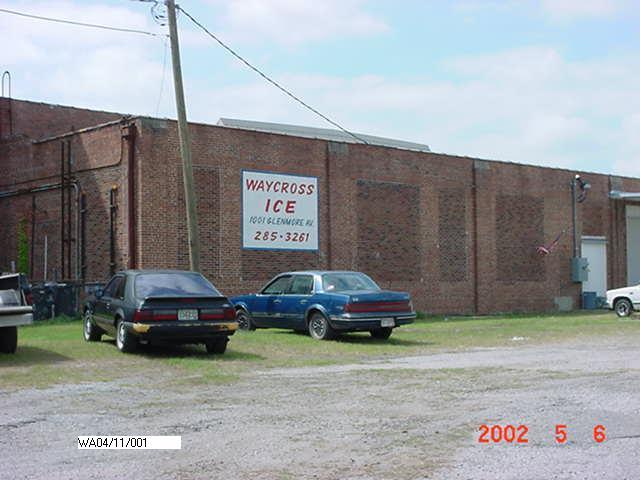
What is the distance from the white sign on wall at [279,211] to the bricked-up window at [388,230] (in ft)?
6.96

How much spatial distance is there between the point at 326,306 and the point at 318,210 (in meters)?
11.2

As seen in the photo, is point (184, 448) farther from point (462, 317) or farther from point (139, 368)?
point (462, 317)

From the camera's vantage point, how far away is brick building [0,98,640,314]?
26438 mm

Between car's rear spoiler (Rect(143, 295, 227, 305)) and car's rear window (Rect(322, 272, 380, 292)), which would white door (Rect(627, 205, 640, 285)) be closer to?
car's rear window (Rect(322, 272, 380, 292))

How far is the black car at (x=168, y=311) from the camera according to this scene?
49.6 ft

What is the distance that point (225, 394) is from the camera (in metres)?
11.5

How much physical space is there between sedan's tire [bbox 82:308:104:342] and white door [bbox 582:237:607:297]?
26.6m

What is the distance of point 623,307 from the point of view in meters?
30.0

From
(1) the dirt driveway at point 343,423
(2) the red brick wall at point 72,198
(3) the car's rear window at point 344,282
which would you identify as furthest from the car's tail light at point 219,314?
(2) the red brick wall at point 72,198

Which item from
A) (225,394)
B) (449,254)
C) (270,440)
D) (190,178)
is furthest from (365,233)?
(270,440)

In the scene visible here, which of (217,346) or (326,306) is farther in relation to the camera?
(326,306)

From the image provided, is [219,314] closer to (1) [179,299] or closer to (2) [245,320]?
→ (1) [179,299]

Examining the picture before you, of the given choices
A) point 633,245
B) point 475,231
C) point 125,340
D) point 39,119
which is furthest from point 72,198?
point 633,245
